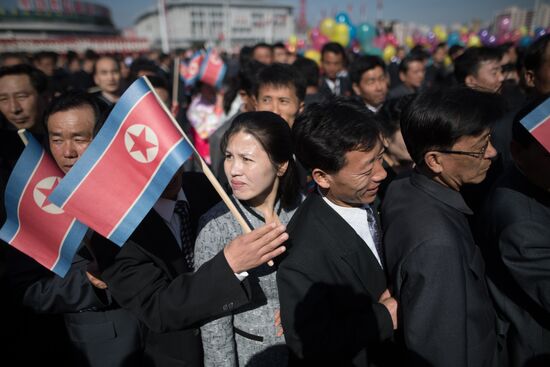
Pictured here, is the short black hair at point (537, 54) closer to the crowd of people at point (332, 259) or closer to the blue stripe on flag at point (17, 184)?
the crowd of people at point (332, 259)

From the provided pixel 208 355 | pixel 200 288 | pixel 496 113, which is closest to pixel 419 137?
pixel 496 113

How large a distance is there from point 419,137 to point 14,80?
3593 mm

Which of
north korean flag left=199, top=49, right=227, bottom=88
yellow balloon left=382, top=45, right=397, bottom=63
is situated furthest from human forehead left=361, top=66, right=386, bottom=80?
yellow balloon left=382, top=45, right=397, bottom=63

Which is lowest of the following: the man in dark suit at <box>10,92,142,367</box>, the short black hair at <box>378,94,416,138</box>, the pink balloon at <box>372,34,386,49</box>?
the man in dark suit at <box>10,92,142,367</box>

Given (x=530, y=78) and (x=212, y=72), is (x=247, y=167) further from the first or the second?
(x=212, y=72)

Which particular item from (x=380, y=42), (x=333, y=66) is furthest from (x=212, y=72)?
(x=380, y=42)

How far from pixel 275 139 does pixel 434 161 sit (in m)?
0.78

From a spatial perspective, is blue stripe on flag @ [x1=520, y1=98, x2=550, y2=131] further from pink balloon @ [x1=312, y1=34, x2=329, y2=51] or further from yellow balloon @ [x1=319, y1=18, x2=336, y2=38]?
pink balloon @ [x1=312, y1=34, x2=329, y2=51]

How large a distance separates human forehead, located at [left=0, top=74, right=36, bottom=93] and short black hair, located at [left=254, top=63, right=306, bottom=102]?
217 centimetres

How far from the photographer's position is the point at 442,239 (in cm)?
136

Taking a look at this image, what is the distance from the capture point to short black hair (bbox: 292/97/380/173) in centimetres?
156

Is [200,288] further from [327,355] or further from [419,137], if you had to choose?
[419,137]

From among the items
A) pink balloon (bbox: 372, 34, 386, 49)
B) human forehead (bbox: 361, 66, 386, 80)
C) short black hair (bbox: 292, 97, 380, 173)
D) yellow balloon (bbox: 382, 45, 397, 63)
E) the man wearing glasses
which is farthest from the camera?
pink balloon (bbox: 372, 34, 386, 49)

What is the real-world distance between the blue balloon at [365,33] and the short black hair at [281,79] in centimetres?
1018
